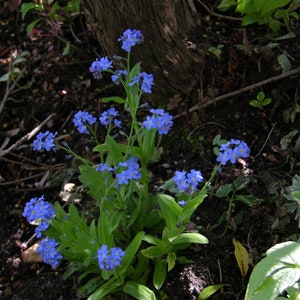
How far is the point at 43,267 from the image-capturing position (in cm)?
256

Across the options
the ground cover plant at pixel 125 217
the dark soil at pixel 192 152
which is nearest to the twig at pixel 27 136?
the dark soil at pixel 192 152

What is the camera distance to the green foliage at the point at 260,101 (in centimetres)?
265

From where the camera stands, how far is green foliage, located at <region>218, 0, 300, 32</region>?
2617 millimetres

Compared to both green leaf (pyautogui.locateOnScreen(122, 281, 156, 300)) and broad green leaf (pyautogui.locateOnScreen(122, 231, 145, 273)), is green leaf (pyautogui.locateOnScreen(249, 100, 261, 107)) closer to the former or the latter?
broad green leaf (pyautogui.locateOnScreen(122, 231, 145, 273))

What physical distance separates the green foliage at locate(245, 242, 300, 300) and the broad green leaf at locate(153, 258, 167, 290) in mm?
549

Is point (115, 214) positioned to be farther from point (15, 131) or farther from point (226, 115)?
point (15, 131)

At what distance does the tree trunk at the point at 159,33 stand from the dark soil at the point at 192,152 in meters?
0.10

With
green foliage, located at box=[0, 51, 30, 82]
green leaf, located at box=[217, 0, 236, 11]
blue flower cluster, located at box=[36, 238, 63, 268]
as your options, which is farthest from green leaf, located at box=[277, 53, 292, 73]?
green foliage, located at box=[0, 51, 30, 82]

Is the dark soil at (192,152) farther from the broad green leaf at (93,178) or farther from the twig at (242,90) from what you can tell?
the broad green leaf at (93,178)

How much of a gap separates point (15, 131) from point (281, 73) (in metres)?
1.61

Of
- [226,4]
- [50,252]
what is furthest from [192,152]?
[50,252]

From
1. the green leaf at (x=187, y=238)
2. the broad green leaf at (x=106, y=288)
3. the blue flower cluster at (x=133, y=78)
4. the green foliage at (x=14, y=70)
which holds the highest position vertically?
the blue flower cluster at (x=133, y=78)

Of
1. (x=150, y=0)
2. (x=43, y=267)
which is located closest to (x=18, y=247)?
(x=43, y=267)

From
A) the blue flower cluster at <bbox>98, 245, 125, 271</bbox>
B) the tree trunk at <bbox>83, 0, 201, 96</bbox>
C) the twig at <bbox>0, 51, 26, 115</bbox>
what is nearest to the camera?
the blue flower cluster at <bbox>98, 245, 125, 271</bbox>
